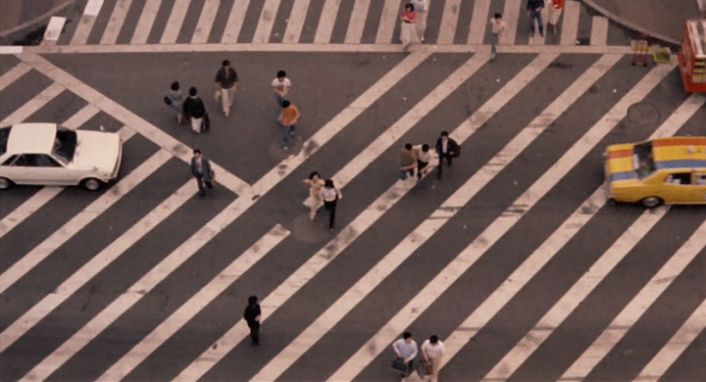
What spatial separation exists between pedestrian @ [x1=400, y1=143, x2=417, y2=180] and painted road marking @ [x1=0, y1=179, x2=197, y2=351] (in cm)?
596

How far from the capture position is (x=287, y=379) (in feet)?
81.1

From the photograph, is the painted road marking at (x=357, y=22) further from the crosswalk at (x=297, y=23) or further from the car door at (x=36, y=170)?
the car door at (x=36, y=170)

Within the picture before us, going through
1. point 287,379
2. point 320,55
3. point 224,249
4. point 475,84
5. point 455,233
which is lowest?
point 287,379

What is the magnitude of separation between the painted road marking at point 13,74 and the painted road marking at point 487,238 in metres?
14.3

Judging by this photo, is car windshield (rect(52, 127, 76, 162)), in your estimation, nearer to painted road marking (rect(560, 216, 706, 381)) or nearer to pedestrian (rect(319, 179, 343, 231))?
pedestrian (rect(319, 179, 343, 231))

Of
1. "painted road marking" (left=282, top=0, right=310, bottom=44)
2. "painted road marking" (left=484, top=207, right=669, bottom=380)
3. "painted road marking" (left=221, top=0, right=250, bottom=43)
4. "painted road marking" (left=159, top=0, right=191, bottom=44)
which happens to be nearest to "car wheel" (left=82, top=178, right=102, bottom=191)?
"painted road marking" (left=159, top=0, right=191, bottom=44)

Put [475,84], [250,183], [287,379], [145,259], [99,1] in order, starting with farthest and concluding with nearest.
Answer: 1. [99,1]
2. [475,84]
3. [250,183]
4. [145,259]
5. [287,379]

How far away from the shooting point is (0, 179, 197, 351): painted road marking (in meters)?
25.7

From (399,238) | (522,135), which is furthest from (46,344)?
(522,135)

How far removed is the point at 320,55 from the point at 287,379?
11.7 metres

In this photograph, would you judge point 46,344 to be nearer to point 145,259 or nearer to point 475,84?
point 145,259

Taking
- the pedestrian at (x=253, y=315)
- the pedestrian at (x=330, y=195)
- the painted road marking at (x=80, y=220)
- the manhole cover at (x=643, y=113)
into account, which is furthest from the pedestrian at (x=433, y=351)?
the manhole cover at (x=643, y=113)

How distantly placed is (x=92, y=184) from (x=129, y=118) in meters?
3.00

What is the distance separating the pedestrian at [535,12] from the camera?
31694 mm
